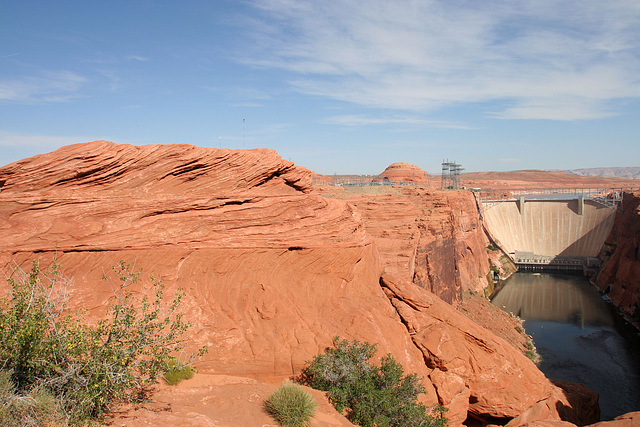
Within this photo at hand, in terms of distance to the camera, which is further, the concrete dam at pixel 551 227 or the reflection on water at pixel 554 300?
the concrete dam at pixel 551 227

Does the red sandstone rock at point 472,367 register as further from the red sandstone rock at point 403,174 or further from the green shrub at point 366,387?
the red sandstone rock at point 403,174

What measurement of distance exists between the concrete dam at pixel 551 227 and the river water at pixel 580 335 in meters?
6.57

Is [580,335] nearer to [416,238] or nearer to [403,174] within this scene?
[416,238]

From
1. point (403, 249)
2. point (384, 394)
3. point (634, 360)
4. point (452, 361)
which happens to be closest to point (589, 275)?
point (634, 360)

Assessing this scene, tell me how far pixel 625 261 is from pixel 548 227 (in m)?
21.9

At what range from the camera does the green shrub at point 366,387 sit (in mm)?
12062

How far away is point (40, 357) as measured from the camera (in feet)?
26.9

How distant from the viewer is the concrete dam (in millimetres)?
60812

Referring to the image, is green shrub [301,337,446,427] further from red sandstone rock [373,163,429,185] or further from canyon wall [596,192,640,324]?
red sandstone rock [373,163,429,185]

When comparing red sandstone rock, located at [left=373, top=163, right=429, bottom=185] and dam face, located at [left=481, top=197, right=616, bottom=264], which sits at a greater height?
red sandstone rock, located at [left=373, top=163, right=429, bottom=185]

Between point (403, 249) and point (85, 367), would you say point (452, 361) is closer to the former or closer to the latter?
point (403, 249)

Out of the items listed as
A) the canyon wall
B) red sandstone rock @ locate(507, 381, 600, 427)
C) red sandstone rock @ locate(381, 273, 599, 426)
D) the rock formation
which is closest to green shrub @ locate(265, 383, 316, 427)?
the rock formation

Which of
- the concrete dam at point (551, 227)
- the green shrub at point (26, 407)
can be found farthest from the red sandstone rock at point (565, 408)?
the concrete dam at point (551, 227)

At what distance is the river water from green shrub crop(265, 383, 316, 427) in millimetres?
20547
